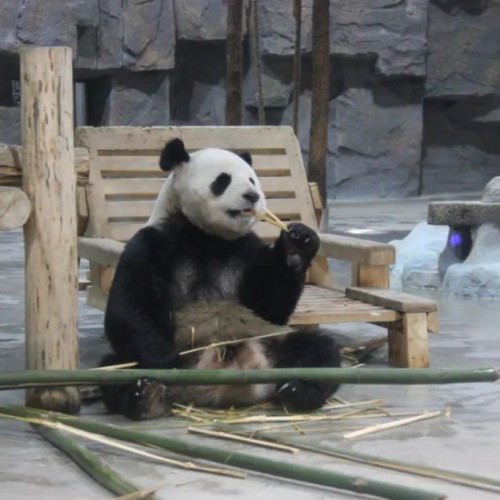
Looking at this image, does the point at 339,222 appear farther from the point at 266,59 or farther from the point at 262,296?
the point at 262,296

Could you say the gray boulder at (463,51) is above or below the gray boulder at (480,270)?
above

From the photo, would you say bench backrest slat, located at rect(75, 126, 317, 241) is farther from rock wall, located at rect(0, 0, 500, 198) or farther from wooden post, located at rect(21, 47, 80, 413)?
rock wall, located at rect(0, 0, 500, 198)

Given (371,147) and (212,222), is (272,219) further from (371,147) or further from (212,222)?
(371,147)

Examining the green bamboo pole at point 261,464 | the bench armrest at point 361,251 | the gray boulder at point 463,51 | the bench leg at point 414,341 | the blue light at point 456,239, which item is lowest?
the green bamboo pole at point 261,464

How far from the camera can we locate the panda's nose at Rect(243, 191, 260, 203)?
3793 millimetres

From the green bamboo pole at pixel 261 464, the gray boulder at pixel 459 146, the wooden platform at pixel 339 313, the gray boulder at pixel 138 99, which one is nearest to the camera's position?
the green bamboo pole at pixel 261 464

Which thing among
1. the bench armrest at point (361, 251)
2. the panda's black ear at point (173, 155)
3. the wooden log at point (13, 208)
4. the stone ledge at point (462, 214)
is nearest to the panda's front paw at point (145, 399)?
the wooden log at point (13, 208)

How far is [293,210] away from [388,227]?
5.02 meters

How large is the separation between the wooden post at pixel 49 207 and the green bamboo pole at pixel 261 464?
11.0 inches

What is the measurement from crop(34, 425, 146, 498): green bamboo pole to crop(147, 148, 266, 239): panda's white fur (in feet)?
2.75

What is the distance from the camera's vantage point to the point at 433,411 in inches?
152

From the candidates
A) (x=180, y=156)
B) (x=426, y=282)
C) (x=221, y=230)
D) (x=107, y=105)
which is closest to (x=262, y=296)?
(x=221, y=230)

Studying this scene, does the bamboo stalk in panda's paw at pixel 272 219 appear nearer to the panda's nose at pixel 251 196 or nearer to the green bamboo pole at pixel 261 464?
the panda's nose at pixel 251 196

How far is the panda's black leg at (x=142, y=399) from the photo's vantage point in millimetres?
3621
